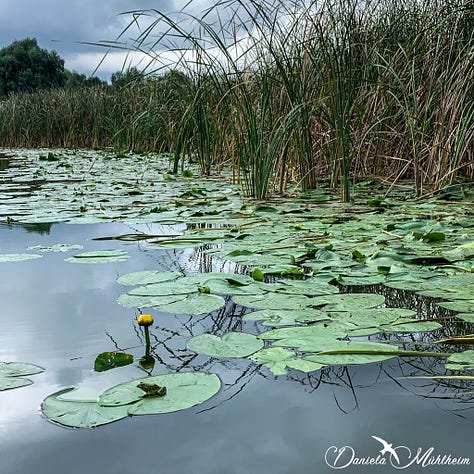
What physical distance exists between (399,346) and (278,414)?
33cm

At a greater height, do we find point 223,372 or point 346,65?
point 346,65

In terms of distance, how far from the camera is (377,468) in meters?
0.73

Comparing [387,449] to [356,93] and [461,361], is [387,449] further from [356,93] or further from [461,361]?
[356,93]

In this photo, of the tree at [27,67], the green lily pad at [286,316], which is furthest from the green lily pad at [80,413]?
the tree at [27,67]

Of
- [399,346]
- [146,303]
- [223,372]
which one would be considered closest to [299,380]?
[223,372]

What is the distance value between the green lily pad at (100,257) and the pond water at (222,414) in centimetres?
58

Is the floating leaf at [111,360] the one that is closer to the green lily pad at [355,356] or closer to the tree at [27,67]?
the green lily pad at [355,356]

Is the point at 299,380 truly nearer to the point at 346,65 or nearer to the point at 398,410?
the point at 398,410

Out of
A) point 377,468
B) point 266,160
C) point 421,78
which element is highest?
point 421,78

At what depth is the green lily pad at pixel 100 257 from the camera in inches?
74.4

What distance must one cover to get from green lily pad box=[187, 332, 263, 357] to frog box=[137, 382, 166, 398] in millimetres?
171

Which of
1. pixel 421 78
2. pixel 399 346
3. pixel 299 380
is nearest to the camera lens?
pixel 299 380

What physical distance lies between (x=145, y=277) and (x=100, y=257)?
349 mm

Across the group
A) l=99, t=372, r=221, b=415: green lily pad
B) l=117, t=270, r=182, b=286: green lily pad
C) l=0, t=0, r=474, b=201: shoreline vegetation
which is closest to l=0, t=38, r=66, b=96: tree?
l=0, t=0, r=474, b=201: shoreline vegetation
